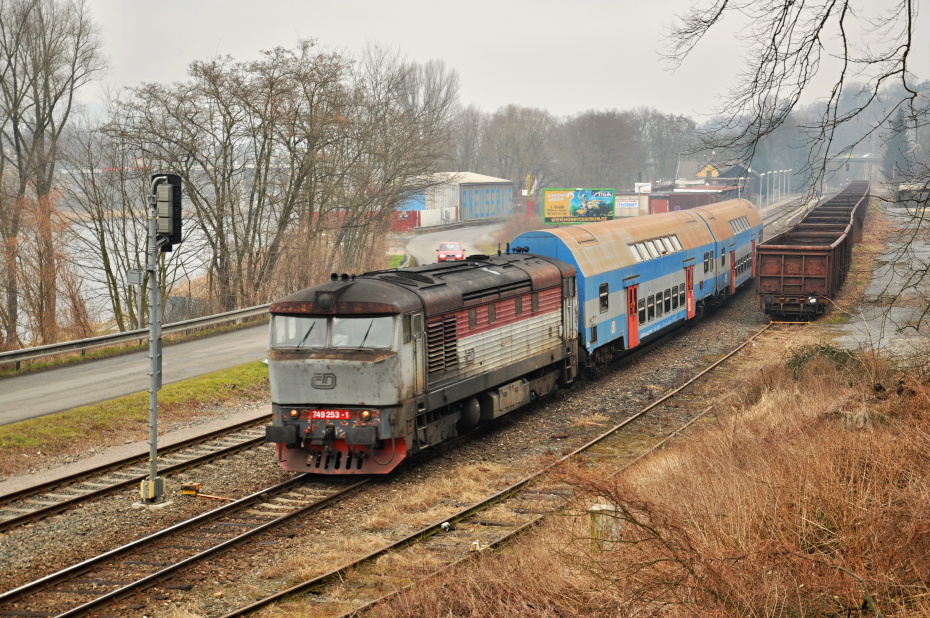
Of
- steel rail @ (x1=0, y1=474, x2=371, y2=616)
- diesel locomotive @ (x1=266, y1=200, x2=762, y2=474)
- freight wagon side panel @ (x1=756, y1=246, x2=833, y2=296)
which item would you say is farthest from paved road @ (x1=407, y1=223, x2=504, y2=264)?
steel rail @ (x1=0, y1=474, x2=371, y2=616)

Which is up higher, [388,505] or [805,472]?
[805,472]

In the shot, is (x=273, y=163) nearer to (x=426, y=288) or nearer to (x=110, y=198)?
(x=110, y=198)

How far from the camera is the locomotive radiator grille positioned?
13.9 metres

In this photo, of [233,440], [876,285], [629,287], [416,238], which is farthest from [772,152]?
[233,440]

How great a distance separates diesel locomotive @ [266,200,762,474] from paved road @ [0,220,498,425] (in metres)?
7.57

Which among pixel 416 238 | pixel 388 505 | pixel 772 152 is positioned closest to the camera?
pixel 388 505

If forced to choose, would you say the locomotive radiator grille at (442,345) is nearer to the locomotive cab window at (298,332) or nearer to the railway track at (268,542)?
the locomotive cab window at (298,332)

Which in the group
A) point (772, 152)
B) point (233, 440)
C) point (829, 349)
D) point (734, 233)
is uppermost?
point (772, 152)

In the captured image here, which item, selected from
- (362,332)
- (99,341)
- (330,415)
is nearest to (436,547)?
(330,415)

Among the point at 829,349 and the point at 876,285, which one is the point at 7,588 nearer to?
the point at 829,349

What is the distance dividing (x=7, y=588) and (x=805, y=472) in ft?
28.4

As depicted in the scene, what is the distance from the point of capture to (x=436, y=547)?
1055 centimetres

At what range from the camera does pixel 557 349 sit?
60.5 ft

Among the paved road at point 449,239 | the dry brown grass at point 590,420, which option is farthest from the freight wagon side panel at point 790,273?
the paved road at point 449,239
